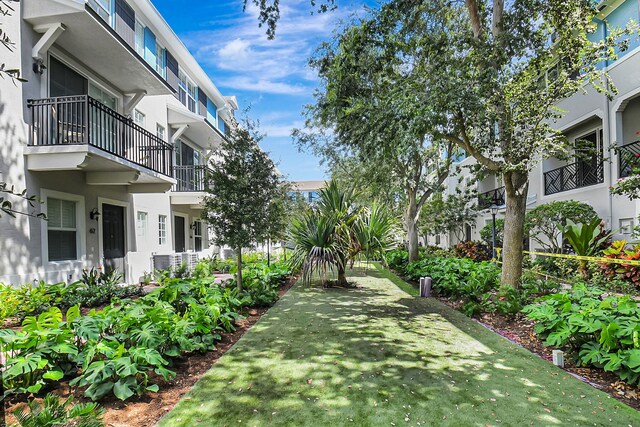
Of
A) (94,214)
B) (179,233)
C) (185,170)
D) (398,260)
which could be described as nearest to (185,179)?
(185,170)

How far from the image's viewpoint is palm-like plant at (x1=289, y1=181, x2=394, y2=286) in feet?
32.6

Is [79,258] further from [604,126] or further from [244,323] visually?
[604,126]

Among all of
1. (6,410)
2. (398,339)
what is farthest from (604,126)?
(6,410)

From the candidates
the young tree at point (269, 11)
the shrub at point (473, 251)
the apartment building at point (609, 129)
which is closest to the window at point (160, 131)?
the young tree at point (269, 11)

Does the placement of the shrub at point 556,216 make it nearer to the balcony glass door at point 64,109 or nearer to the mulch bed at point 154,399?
the mulch bed at point 154,399

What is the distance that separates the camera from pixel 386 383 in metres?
3.98

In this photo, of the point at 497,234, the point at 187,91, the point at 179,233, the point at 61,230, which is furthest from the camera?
the point at 187,91

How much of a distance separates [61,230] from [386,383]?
8480 millimetres

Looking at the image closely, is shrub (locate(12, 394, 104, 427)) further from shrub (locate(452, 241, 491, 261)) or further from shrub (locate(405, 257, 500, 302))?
shrub (locate(452, 241, 491, 261))

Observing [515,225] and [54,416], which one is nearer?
[54,416]

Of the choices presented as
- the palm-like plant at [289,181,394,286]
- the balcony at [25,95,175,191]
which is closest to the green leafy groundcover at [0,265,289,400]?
the balcony at [25,95,175,191]

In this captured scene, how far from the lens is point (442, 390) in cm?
381

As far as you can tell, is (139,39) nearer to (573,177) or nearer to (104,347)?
(104,347)

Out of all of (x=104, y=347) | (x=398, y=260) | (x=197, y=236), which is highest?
(x=197, y=236)
